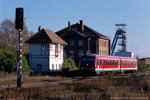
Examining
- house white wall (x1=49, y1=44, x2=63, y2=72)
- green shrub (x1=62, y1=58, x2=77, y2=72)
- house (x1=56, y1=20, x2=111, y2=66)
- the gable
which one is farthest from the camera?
the gable

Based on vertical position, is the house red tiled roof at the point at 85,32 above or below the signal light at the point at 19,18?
above

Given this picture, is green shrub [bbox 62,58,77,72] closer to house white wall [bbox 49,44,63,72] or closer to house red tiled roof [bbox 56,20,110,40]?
house white wall [bbox 49,44,63,72]

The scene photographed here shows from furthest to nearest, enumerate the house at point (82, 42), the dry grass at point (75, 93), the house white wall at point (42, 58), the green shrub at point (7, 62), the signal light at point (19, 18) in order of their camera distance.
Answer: the house at point (82, 42) → the house white wall at point (42, 58) → the green shrub at point (7, 62) → the signal light at point (19, 18) → the dry grass at point (75, 93)

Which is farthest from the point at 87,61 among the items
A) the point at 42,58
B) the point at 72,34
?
the point at 72,34

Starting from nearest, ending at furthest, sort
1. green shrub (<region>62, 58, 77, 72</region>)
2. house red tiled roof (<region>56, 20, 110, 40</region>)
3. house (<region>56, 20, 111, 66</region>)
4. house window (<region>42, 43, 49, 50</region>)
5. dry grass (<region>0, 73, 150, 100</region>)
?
dry grass (<region>0, 73, 150, 100</region>) → green shrub (<region>62, 58, 77, 72</region>) → house window (<region>42, 43, 49, 50</region>) → house (<region>56, 20, 111, 66</region>) → house red tiled roof (<region>56, 20, 110, 40</region>)

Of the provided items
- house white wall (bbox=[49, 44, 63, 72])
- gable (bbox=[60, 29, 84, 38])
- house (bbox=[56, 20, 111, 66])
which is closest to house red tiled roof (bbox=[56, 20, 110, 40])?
house (bbox=[56, 20, 111, 66])

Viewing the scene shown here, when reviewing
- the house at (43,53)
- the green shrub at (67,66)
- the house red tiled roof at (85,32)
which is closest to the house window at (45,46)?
the house at (43,53)

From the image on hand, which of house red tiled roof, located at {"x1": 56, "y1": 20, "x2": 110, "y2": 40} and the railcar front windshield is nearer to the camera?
the railcar front windshield

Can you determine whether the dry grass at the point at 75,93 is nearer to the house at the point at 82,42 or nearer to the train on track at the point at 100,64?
the train on track at the point at 100,64

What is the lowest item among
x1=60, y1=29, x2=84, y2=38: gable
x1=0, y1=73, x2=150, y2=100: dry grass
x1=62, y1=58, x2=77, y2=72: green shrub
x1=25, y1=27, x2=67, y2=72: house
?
x1=0, y1=73, x2=150, y2=100: dry grass

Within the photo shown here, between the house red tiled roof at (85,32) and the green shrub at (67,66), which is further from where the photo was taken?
the house red tiled roof at (85,32)

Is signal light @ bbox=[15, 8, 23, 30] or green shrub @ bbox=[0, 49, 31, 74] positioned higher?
signal light @ bbox=[15, 8, 23, 30]

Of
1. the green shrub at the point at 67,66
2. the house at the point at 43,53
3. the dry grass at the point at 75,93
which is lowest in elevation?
the dry grass at the point at 75,93

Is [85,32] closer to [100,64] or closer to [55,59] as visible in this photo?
[55,59]
